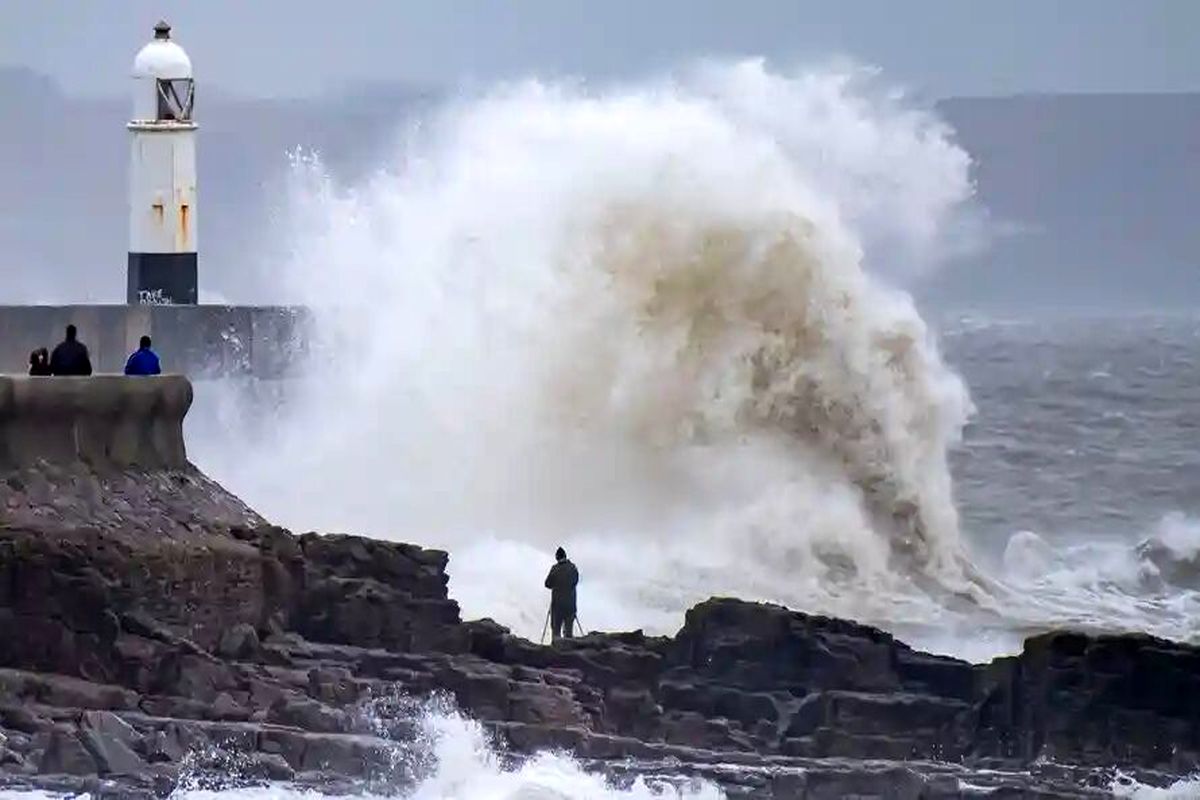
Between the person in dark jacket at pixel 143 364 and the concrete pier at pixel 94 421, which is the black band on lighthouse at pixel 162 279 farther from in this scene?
the concrete pier at pixel 94 421

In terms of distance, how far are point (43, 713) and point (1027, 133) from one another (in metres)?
56.6

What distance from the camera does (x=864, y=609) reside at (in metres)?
19.2

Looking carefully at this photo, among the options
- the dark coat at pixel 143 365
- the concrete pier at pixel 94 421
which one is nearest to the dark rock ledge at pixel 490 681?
the concrete pier at pixel 94 421

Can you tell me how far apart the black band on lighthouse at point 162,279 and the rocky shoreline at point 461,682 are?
4.31 m

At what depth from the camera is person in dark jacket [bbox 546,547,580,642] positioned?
15773 mm

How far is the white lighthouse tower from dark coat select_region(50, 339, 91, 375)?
10.9 ft

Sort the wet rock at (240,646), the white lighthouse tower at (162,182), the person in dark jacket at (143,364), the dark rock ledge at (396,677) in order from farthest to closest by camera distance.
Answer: the white lighthouse tower at (162,182), the person in dark jacket at (143,364), the wet rock at (240,646), the dark rock ledge at (396,677)

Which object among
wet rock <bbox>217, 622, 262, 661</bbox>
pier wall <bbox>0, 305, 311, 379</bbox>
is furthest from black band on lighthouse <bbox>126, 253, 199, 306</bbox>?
wet rock <bbox>217, 622, 262, 661</bbox>

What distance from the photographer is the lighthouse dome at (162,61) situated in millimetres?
19094

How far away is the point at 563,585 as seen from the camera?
1578 cm

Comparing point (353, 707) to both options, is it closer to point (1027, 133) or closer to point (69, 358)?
point (69, 358)

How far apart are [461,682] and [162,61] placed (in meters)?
5.89

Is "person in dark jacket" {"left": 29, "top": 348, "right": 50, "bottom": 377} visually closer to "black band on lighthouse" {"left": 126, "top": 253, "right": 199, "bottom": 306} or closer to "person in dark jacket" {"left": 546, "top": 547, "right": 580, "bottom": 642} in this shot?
"person in dark jacket" {"left": 546, "top": 547, "right": 580, "bottom": 642}

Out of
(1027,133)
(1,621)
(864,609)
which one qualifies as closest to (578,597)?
(864,609)
